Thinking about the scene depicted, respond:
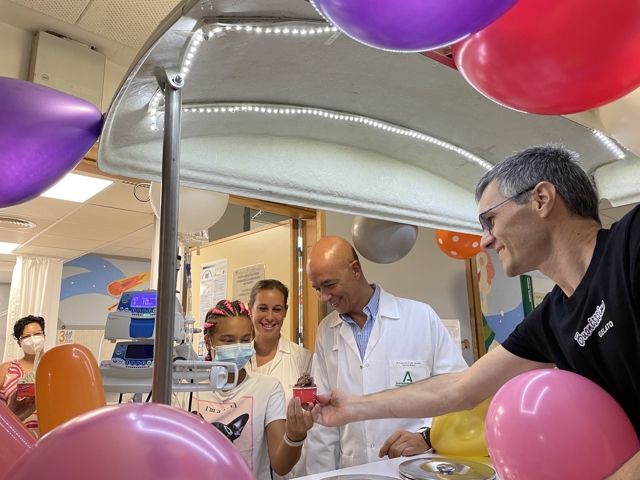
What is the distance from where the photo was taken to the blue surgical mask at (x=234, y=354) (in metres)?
1.66

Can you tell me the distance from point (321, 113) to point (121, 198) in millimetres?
3729

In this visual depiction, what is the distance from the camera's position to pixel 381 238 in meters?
2.48

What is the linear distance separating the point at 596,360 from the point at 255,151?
3.36 ft

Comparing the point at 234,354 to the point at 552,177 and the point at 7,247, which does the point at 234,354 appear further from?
the point at 7,247

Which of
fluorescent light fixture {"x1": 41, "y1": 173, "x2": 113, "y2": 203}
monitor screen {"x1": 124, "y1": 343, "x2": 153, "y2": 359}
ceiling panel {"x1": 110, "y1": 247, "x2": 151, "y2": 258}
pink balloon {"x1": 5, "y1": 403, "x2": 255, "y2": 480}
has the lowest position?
pink balloon {"x1": 5, "y1": 403, "x2": 255, "y2": 480}

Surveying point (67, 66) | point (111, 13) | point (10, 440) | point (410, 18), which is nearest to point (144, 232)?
point (67, 66)

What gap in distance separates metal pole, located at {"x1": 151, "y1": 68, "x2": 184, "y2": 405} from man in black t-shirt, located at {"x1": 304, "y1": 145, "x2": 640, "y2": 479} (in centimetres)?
78

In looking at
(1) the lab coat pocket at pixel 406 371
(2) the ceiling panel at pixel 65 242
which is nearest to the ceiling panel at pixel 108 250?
(2) the ceiling panel at pixel 65 242

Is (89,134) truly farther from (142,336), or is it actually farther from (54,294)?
(54,294)

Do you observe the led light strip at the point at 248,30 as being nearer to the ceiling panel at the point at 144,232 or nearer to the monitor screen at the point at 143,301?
the monitor screen at the point at 143,301

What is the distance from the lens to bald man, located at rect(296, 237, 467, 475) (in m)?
2.14

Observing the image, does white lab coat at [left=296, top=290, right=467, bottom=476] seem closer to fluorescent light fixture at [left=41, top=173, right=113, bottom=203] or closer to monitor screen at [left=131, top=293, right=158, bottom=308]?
monitor screen at [left=131, top=293, right=158, bottom=308]

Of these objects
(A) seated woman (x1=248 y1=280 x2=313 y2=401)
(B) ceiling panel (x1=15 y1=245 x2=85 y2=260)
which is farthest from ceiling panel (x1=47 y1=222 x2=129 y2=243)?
(A) seated woman (x1=248 y1=280 x2=313 y2=401)

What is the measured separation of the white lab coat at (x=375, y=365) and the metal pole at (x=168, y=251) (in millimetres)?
1513
